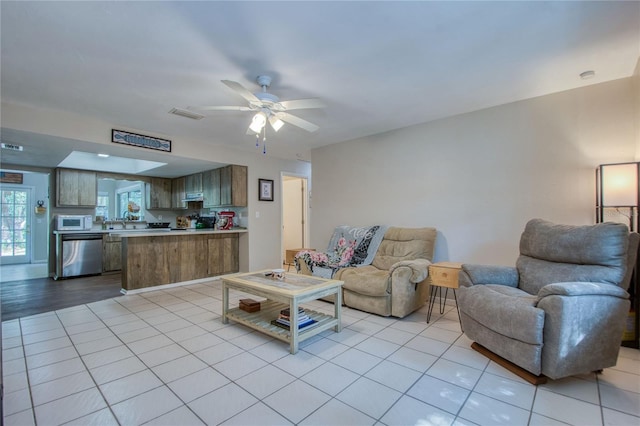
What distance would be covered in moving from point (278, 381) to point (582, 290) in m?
2.03

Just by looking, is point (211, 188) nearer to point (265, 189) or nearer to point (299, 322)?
point (265, 189)

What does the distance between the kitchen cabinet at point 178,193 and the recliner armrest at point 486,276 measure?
5989 mm

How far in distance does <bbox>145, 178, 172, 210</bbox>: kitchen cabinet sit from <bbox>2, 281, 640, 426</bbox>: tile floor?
4258mm

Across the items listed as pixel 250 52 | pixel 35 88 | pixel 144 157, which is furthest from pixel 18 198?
pixel 250 52

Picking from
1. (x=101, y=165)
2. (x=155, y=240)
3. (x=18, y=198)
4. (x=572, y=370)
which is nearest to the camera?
(x=572, y=370)

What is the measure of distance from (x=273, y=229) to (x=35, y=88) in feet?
12.5

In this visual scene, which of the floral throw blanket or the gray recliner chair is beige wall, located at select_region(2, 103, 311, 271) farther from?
the gray recliner chair

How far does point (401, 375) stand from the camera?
6.72ft

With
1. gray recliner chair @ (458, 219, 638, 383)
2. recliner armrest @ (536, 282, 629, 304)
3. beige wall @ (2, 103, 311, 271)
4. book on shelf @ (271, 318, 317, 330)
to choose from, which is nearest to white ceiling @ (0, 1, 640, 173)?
beige wall @ (2, 103, 311, 271)

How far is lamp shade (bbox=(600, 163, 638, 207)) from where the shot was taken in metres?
2.43

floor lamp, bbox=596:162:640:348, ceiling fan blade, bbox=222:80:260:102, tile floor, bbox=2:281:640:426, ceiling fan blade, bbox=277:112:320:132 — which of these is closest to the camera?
tile floor, bbox=2:281:640:426

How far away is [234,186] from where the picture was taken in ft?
17.3

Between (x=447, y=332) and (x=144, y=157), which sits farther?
(x=144, y=157)

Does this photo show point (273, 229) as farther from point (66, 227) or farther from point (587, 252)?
point (587, 252)
